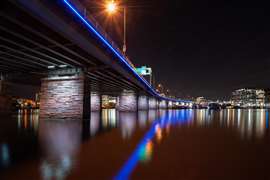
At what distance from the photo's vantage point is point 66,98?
24609mm

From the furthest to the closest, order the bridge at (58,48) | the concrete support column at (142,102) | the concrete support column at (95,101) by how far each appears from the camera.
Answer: the concrete support column at (142,102) < the concrete support column at (95,101) < the bridge at (58,48)

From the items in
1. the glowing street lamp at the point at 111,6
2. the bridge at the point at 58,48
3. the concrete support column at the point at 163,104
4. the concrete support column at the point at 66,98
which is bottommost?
the concrete support column at the point at 163,104

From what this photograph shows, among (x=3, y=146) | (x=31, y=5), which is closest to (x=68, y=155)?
(x=3, y=146)

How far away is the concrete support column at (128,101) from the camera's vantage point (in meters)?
55.2

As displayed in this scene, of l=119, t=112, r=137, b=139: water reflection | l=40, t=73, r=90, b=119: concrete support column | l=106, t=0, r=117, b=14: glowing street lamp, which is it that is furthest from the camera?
l=40, t=73, r=90, b=119: concrete support column

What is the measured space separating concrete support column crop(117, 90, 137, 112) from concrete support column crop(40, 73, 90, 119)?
30086 millimetres

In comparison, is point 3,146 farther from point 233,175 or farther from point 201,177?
point 233,175

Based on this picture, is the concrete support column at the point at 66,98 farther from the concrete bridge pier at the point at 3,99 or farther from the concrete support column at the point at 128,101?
the concrete support column at the point at 128,101

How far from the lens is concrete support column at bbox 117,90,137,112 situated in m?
55.2

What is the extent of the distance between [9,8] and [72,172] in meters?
8.36

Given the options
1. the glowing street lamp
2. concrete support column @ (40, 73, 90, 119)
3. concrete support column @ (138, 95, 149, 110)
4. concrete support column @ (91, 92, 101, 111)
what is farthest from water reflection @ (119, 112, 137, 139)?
concrete support column @ (138, 95, 149, 110)

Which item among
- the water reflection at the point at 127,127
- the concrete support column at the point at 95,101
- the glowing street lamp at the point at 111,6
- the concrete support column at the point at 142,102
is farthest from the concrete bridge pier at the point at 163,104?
the glowing street lamp at the point at 111,6

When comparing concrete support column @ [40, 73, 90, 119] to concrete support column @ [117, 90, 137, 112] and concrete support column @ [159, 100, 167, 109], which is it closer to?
concrete support column @ [117, 90, 137, 112]

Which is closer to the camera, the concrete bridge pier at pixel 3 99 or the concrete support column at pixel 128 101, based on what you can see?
the concrete bridge pier at pixel 3 99
